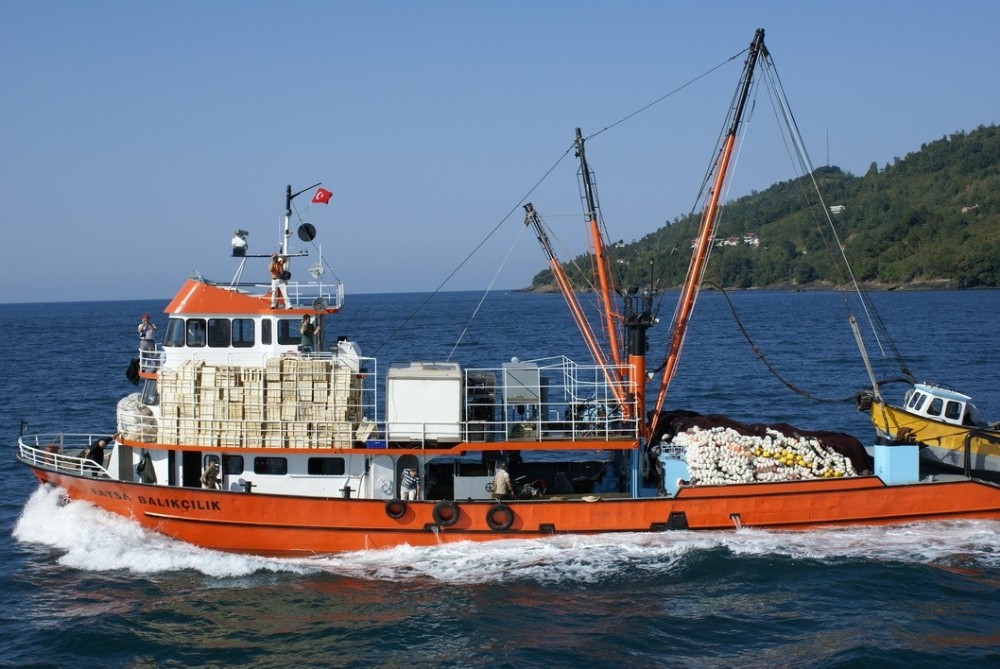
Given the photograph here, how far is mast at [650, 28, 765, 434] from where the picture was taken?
66.4 feet

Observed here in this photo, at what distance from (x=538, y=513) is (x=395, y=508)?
108 inches

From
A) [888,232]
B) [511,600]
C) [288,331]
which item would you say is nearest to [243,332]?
[288,331]

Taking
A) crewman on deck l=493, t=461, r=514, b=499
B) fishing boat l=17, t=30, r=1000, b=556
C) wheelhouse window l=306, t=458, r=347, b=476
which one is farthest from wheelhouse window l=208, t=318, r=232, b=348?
crewman on deck l=493, t=461, r=514, b=499

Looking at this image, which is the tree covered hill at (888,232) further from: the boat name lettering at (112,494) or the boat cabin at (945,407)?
the boat name lettering at (112,494)

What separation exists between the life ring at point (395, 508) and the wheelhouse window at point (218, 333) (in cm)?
474

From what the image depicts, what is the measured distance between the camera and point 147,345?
66.9 ft

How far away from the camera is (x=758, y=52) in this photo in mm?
20250

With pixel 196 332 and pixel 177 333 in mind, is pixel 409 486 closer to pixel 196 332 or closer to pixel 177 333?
pixel 196 332

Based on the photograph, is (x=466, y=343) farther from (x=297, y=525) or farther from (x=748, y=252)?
(x=748, y=252)

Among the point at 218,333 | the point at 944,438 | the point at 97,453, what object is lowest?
the point at 97,453

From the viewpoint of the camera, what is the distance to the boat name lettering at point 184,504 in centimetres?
1865

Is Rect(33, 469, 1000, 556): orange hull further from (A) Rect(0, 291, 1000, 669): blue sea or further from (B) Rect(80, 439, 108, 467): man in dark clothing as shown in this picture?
(B) Rect(80, 439, 108, 467): man in dark clothing

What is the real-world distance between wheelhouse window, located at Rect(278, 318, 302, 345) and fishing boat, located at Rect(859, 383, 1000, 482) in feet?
39.9

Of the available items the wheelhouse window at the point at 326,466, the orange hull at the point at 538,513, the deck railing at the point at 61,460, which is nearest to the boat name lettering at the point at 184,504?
the orange hull at the point at 538,513
